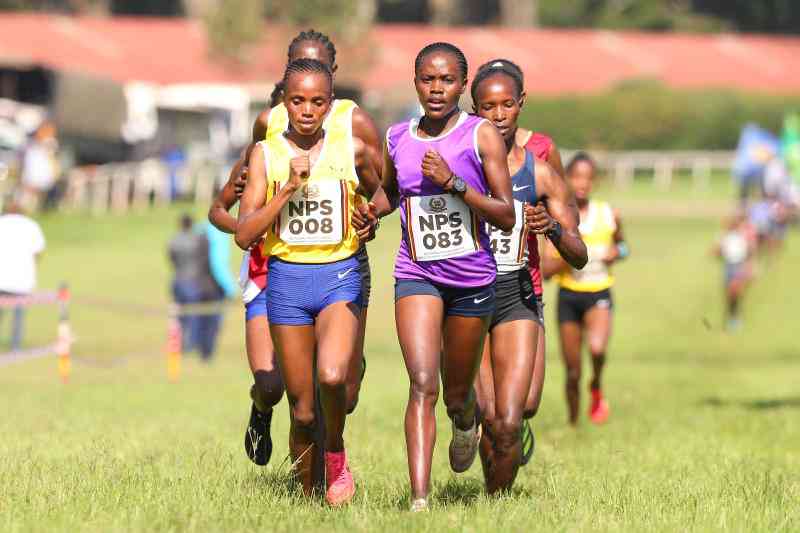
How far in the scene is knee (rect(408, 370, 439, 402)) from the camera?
8.02 meters

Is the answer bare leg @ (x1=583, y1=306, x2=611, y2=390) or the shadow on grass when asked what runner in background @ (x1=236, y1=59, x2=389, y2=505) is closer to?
bare leg @ (x1=583, y1=306, x2=611, y2=390)

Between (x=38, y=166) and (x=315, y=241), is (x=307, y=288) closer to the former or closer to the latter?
(x=315, y=241)

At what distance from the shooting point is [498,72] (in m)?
9.24

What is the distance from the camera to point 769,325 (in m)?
30.4

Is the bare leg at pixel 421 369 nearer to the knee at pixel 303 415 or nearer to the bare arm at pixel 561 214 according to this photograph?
the knee at pixel 303 415

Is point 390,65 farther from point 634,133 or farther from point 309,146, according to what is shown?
point 309,146

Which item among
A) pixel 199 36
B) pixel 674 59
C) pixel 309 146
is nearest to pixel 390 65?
pixel 199 36

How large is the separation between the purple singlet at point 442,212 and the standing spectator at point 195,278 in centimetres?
1531

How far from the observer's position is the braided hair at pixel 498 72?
923 centimetres

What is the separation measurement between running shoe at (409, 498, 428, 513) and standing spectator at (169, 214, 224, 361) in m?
15.6

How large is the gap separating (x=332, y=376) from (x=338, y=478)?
550 mm

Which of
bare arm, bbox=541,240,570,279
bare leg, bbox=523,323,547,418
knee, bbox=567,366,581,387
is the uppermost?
bare arm, bbox=541,240,570,279

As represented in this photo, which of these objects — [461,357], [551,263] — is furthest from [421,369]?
[551,263]

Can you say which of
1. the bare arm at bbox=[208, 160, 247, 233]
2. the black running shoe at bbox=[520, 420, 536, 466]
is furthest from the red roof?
the bare arm at bbox=[208, 160, 247, 233]
